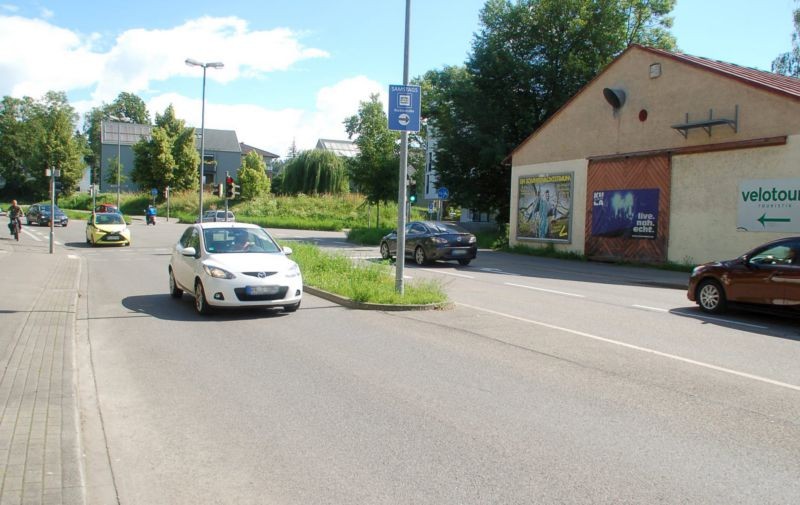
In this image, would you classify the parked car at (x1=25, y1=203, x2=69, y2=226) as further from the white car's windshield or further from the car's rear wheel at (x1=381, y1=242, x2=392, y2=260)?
the white car's windshield

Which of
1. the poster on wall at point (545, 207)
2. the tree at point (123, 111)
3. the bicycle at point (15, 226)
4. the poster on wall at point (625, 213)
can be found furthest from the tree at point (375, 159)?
the tree at point (123, 111)

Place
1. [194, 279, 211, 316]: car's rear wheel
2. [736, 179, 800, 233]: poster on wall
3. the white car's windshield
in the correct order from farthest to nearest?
[736, 179, 800, 233]: poster on wall, the white car's windshield, [194, 279, 211, 316]: car's rear wheel

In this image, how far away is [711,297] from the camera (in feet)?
39.7

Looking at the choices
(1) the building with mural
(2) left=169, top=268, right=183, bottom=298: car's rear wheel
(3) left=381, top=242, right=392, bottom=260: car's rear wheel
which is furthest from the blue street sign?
(1) the building with mural

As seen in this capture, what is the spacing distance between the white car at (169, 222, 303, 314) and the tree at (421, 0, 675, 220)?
88.7 feet

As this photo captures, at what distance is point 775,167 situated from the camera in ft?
64.2

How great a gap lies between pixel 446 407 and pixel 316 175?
6528 centimetres

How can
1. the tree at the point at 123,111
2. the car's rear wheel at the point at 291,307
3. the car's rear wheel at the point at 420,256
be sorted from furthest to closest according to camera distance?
the tree at the point at 123,111 < the car's rear wheel at the point at 420,256 < the car's rear wheel at the point at 291,307

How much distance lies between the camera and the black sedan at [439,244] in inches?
848

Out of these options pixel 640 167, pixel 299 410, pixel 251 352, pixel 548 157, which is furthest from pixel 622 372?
pixel 548 157

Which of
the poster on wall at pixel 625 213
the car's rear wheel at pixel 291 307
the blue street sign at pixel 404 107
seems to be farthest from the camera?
the poster on wall at pixel 625 213

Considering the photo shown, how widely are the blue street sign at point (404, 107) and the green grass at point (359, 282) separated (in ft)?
10.1

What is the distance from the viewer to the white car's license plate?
10.4 meters

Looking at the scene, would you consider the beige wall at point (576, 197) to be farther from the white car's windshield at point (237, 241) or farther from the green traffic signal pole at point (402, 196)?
the white car's windshield at point (237, 241)
